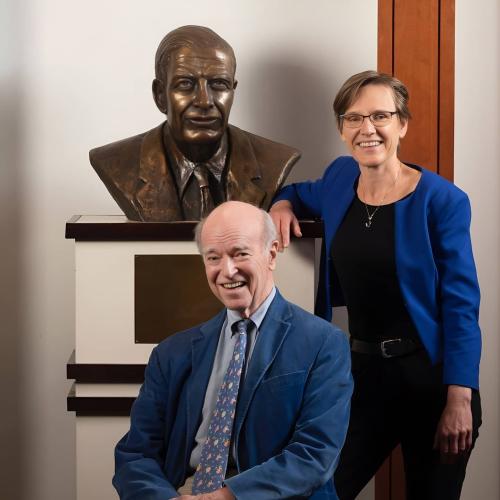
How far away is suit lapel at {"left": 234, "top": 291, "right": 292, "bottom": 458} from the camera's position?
8.13 feet

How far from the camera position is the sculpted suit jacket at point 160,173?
3562mm

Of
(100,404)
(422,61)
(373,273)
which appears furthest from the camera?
(422,61)

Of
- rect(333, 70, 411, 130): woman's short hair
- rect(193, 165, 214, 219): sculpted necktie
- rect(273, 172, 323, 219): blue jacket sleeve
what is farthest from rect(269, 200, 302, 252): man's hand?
rect(333, 70, 411, 130): woman's short hair

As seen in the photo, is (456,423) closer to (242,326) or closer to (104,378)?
(242,326)

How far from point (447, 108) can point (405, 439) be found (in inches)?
61.0

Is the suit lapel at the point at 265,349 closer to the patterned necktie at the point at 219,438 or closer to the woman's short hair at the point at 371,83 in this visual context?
the patterned necktie at the point at 219,438

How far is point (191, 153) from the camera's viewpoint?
3607 mm

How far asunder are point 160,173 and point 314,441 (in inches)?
56.4

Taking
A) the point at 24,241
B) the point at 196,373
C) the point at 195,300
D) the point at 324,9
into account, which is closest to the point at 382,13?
the point at 324,9

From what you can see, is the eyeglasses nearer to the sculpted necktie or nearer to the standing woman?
the standing woman

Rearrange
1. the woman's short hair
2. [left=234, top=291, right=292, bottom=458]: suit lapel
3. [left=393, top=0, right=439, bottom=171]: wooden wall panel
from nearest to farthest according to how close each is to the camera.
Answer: [left=234, top=291, right=292, bottom=458]: suit lapel
the woman's short hair
[left=393, top=0, right=439, bottom=171]: wooden wall panel

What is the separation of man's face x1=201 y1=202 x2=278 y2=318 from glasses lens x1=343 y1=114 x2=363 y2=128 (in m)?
0.69

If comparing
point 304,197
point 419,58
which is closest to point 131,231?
point 304,197

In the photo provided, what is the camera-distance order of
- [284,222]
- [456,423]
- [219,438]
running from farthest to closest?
[284,222]
[456,423]
[219,438]
